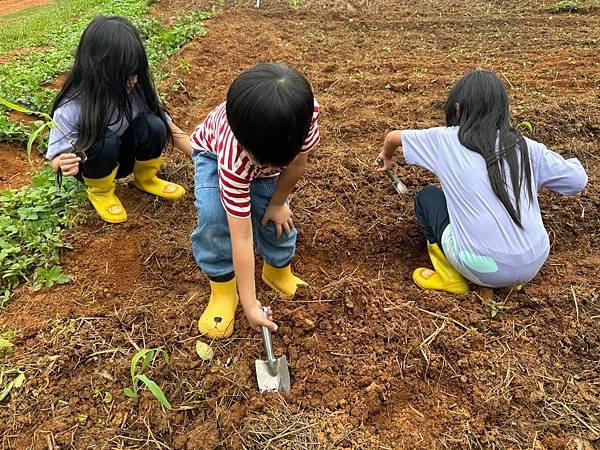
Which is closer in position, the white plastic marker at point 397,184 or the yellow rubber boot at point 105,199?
the yellow rubber boot at point 105,199

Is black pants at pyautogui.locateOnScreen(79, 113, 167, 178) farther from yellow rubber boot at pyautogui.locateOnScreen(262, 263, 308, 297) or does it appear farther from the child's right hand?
yellow rubber boot at pyautogui.locateOnScreen(262, 263, 308, 297)

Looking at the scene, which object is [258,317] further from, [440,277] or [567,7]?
[567,7]

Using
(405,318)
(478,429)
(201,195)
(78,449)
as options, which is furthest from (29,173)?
(478,429)

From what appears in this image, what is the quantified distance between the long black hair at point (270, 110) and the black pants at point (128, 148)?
1.31 m

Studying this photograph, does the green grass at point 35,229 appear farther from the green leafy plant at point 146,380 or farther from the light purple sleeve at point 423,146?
the light purple sleeve at point 423,146

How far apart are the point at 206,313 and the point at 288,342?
0.36m

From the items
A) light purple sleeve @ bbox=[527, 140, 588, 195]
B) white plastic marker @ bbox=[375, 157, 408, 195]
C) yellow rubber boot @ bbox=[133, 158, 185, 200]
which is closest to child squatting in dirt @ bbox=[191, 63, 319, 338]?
yellow rubber boot @ bbox=[133, 158, 185, 200]

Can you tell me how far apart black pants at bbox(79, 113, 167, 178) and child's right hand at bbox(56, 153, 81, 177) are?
0.19 meters

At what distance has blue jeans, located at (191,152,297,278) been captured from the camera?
194cm

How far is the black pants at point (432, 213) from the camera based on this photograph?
7.83ft

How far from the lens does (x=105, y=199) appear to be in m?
2.69

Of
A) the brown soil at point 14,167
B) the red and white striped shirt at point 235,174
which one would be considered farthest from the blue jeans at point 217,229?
the brown soil at point 14,167

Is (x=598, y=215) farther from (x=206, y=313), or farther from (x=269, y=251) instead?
(x=206, y=313)

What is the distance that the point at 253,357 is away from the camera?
1919mm
